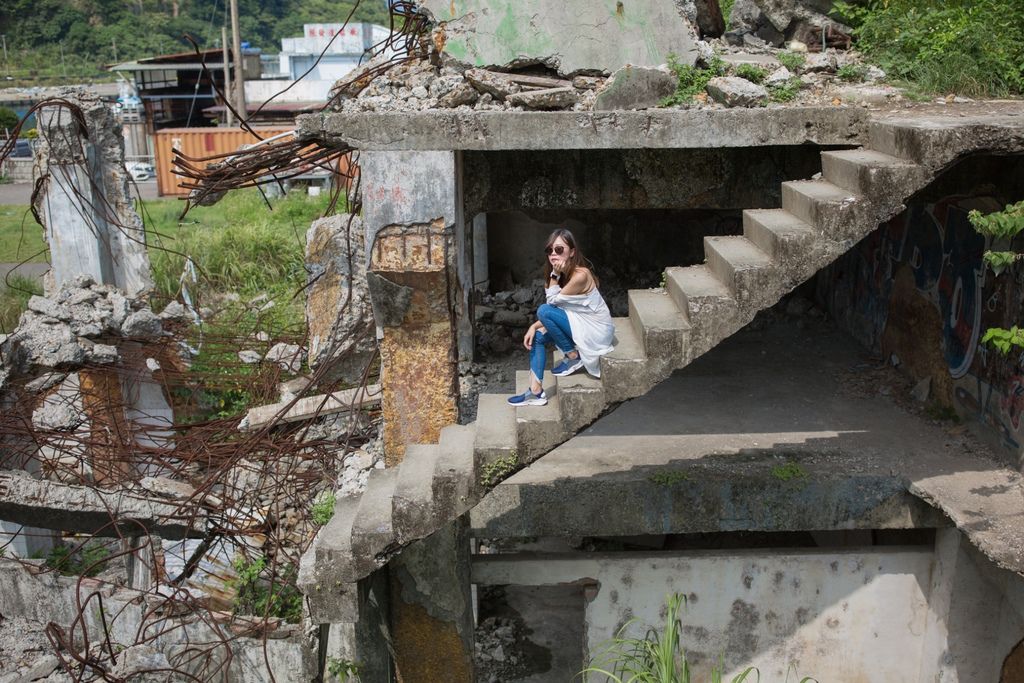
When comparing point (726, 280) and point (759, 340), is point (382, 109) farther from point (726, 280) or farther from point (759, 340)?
point (759, 340)

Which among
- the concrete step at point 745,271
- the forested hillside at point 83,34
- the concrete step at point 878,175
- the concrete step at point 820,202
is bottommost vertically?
the concrete step at point 745,271

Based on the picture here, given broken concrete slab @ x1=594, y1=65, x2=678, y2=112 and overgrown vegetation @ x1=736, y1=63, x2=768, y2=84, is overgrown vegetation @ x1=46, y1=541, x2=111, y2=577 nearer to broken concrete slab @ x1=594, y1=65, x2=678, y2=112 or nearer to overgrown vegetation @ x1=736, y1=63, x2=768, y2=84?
broken concrete slab @ x1=594, y1=65, x2=678, y2=112

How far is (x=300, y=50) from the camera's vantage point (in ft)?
148

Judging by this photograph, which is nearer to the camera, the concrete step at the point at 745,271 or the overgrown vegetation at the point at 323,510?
the concrete step at the point at 745,271

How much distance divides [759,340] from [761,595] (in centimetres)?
374

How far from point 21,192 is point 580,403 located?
2766cm

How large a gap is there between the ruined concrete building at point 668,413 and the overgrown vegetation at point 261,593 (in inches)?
22.1

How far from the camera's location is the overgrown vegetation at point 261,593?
8.16 metres

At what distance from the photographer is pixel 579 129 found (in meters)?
6.17

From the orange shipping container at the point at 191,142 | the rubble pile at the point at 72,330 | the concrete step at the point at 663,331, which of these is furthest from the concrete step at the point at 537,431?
the orange shipping container at the point at 191,142

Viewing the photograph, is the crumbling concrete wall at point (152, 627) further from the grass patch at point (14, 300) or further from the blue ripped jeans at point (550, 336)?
the grass patch at point (14, 300)

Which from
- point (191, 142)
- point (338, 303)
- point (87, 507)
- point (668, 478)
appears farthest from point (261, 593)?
point (191, 142)

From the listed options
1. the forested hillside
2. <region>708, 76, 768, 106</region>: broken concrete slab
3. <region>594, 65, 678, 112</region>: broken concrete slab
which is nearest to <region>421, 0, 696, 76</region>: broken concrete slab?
<region>594, 65, 678, 112</region>: broken concrete slab

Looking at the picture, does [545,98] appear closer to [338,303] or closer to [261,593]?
[261,593]
